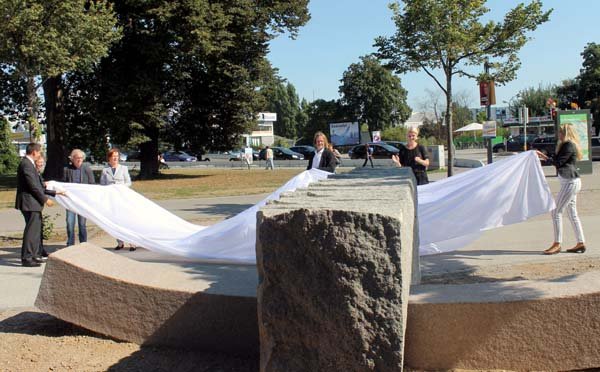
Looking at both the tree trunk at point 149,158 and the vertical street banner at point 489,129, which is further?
the tree trunk at point 149,158

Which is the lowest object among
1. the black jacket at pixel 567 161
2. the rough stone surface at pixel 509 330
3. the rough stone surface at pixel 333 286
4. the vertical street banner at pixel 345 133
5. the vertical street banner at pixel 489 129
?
the rough stone surface at pixel 509 330

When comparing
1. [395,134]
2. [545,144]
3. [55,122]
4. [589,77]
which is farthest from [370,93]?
[55,122]

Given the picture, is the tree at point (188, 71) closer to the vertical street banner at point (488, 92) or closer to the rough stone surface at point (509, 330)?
the vertical street banner at point (488, 92)

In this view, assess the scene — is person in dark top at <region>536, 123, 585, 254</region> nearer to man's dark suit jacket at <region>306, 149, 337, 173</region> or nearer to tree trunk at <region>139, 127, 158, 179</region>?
man's dark suit jacket at <region>306, 149, 337, 173</region>

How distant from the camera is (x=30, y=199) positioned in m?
9.31

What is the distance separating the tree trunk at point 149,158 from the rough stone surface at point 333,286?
112 feet

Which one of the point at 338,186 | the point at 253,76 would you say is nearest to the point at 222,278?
the point at 338,186

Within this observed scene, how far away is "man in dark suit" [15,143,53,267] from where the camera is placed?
362 inches

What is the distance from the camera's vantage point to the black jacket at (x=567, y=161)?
8883 millimetres

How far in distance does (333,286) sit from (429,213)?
596cm

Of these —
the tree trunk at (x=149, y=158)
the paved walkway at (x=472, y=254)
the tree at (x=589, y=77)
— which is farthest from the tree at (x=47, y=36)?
the tree at (x=589, y=77)

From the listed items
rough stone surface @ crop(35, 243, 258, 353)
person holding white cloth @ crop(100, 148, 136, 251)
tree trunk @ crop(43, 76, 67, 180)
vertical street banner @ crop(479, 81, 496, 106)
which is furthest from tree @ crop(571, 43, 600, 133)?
rough stone surface @ crop(35, 243, 258, 353)

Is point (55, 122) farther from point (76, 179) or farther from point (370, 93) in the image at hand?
point (370, 93)

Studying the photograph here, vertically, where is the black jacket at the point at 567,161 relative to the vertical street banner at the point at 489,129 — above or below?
below
